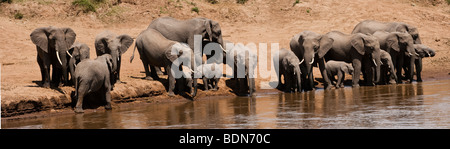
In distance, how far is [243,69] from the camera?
17.8 m

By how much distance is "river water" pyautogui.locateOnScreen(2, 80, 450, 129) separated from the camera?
11.5m

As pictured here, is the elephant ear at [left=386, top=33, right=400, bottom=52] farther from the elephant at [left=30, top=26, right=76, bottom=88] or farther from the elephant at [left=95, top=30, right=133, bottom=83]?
the elephant at [left=30, top=26, right=76, bottom=88]

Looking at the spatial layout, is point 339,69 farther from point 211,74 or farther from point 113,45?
point 113,45

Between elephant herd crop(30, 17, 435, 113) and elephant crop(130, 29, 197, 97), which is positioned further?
elephant crop(130, 29, 197, 97)

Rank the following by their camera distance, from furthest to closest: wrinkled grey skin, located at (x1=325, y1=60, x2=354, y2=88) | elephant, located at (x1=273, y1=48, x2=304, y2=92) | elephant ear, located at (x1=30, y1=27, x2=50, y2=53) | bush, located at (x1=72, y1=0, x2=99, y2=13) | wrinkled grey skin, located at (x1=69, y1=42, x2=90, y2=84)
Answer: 1. bush, located at (x1=72, y1=0, x2=99, y2=13)
2. wrinkled grey skin, located at (x1=325, y1=60, x2=354, y2=88)
3. elephant, located at (x1=273, y1=48, x2=304, y2=92)
4. wrinkled grey skin, located at (x1=69, y1=42, x2=90, y2=84)
5. elephant ear, located at (x1=30, y1=27, x2=50, y2=53)

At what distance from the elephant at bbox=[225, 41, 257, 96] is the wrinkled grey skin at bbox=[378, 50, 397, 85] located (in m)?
4.79

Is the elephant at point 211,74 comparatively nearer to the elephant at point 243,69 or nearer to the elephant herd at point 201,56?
the elephant herd at point 201,56

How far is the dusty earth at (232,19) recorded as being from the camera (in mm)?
22555

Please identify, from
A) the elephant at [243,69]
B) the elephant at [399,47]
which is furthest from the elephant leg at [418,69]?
the elephant at [243,69]

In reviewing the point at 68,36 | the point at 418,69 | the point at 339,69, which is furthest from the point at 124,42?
the point at 418,69

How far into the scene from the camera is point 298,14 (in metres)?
31.0

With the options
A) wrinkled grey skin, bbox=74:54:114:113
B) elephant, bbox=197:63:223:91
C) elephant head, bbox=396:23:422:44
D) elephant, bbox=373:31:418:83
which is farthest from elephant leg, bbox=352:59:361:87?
wrinkled grey skin, bbox=74:54:114:113

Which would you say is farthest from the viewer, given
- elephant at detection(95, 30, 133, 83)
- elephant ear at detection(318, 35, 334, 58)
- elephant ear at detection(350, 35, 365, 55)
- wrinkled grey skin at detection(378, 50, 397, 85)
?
wrinkled grey skin at detection(378, 50, 397, 85)

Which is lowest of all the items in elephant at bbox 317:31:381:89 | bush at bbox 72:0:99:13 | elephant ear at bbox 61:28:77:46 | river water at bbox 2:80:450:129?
river water at bbox 2:80:450:129
